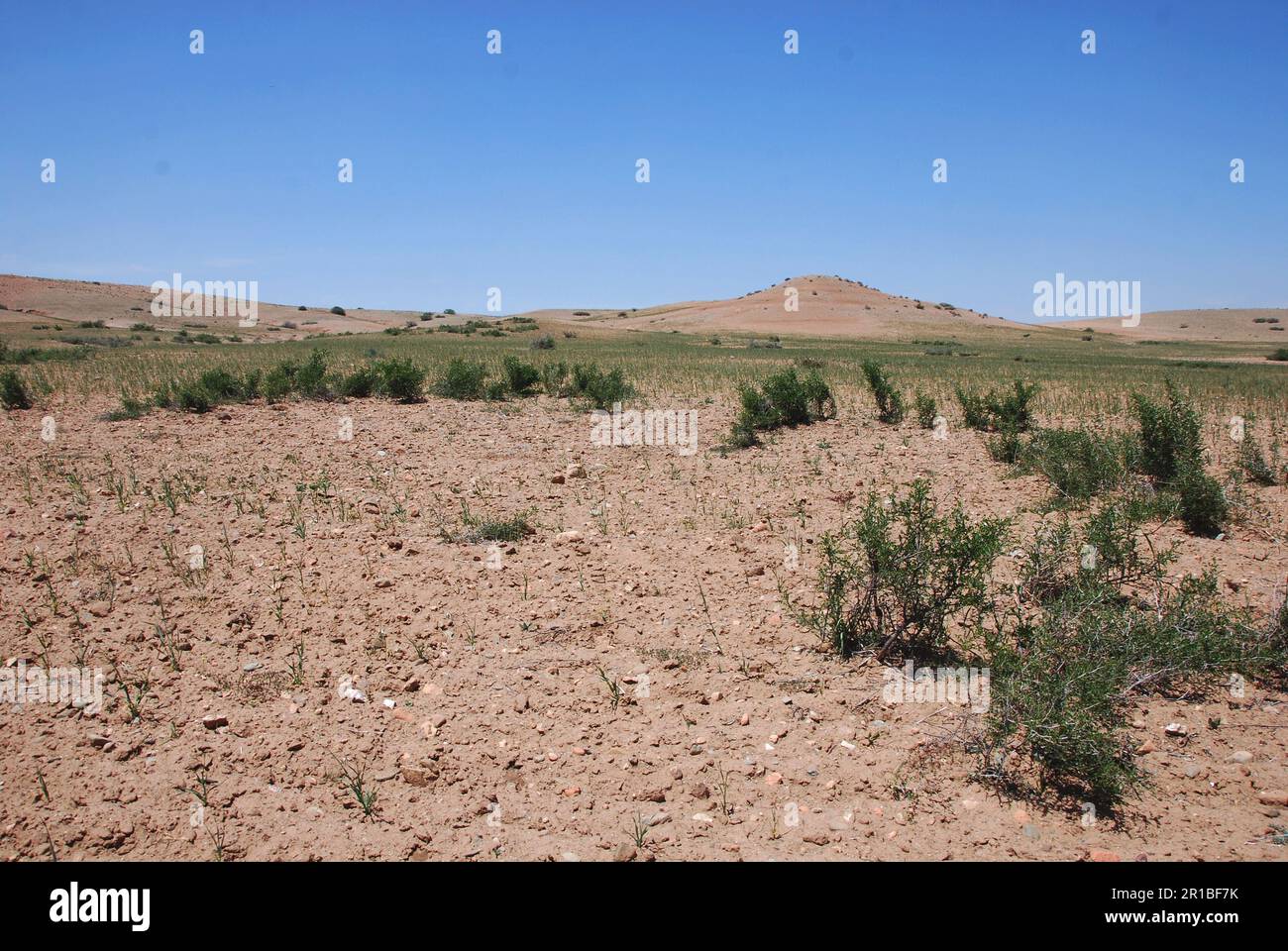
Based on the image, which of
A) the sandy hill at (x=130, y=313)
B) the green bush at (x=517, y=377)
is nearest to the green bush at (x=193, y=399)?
the green bush at (x=517, y=377)

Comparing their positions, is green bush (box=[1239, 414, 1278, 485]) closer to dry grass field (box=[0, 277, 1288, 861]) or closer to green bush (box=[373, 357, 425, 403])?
dry grass field (box=[0, 277, 1288, 861])

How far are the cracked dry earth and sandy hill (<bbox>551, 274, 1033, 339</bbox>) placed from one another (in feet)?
178

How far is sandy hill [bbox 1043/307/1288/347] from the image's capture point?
6831 centimetres

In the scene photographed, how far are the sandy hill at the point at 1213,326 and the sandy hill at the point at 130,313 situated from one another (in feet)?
244

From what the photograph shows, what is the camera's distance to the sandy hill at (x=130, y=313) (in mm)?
55781

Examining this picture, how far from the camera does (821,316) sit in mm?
76375

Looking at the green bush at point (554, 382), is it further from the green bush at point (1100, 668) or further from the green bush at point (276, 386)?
the green bush at point (1100, 668)

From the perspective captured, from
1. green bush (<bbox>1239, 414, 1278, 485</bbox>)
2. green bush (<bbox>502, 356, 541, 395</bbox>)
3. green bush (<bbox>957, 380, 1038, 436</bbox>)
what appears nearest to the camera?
green bush (<bbox>1239, 414, 1278, 485</bbox>)

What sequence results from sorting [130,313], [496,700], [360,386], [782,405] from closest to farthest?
[496,700]
[782,405]
[360,386]
[130,313]

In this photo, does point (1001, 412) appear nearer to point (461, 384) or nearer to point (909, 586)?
point (909, 586)

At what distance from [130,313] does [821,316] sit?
65.7 metres

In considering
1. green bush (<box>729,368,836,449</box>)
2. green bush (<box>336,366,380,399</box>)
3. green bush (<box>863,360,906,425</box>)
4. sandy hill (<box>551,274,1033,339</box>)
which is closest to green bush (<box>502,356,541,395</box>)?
green bush (<box>336,366,380,399</box>)

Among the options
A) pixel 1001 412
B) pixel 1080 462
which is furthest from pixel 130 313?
pixel 1080 462
